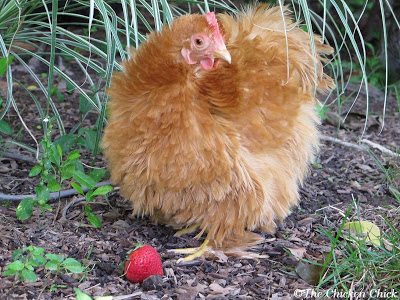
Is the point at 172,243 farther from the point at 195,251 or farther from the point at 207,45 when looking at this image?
the point at 207,45

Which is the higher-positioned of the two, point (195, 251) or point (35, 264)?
point (35, 264)

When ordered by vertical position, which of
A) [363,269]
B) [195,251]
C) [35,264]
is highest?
[35,264]

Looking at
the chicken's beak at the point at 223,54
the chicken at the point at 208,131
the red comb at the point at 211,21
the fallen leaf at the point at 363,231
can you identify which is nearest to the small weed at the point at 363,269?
the fallen leaf at the point at 363,231

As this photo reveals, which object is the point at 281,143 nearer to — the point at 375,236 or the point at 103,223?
the point at 375,236

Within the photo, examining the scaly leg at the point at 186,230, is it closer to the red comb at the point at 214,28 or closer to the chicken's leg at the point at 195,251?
the chicken's leg at the point at 195,251

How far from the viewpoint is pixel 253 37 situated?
2.65 m

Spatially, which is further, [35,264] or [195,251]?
[195,251]

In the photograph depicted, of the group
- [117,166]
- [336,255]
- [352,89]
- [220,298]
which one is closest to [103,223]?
[117,166]

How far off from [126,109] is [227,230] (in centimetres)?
57

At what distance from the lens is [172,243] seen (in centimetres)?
252

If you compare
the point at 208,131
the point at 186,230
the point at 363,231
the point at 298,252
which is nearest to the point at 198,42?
the point at 208,131

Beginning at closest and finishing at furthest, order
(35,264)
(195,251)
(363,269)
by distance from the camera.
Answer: (35,264)
(363,269)
(195,251)

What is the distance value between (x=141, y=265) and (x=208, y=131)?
0.51 m

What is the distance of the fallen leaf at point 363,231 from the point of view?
96.7 inches
